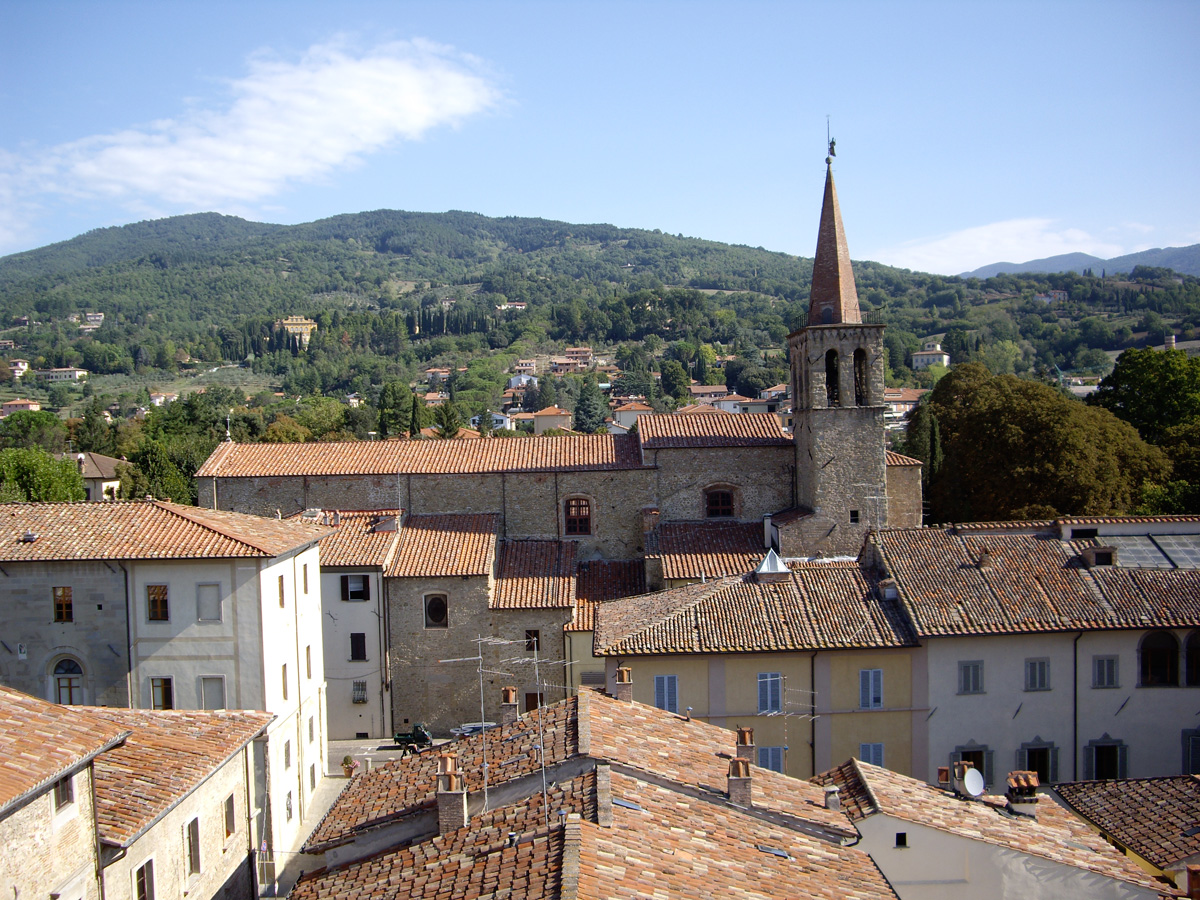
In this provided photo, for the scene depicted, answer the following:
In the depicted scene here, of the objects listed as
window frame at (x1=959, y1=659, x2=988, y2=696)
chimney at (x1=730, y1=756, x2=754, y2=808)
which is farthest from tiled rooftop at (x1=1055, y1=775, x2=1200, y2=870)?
chimney at (x1=730, y1=756, x2=754, y2=808)

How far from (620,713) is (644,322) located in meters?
147

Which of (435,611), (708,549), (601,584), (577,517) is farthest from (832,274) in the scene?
(435,611)

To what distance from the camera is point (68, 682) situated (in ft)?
67.8

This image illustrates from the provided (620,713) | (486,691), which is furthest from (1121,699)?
(486,691)

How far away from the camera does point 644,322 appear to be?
160 metres

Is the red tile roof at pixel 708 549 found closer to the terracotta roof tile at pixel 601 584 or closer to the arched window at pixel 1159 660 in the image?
the terracotta roof tile at pixel 601 584

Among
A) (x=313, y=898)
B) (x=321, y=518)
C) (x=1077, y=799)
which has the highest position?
(x=321, y=518)

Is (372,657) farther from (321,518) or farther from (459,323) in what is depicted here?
(459,323)

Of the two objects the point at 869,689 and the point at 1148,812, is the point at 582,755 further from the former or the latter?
the point at 869,689

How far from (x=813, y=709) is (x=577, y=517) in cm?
1377

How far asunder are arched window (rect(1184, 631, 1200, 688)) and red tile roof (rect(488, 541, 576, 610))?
1663 centimetres

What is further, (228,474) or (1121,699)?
(228,474)

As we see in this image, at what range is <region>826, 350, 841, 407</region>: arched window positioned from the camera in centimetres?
3092

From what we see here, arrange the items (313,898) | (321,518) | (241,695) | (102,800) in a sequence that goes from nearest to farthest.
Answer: (313,898) → (102,800) → (241,695) → (321,518)
